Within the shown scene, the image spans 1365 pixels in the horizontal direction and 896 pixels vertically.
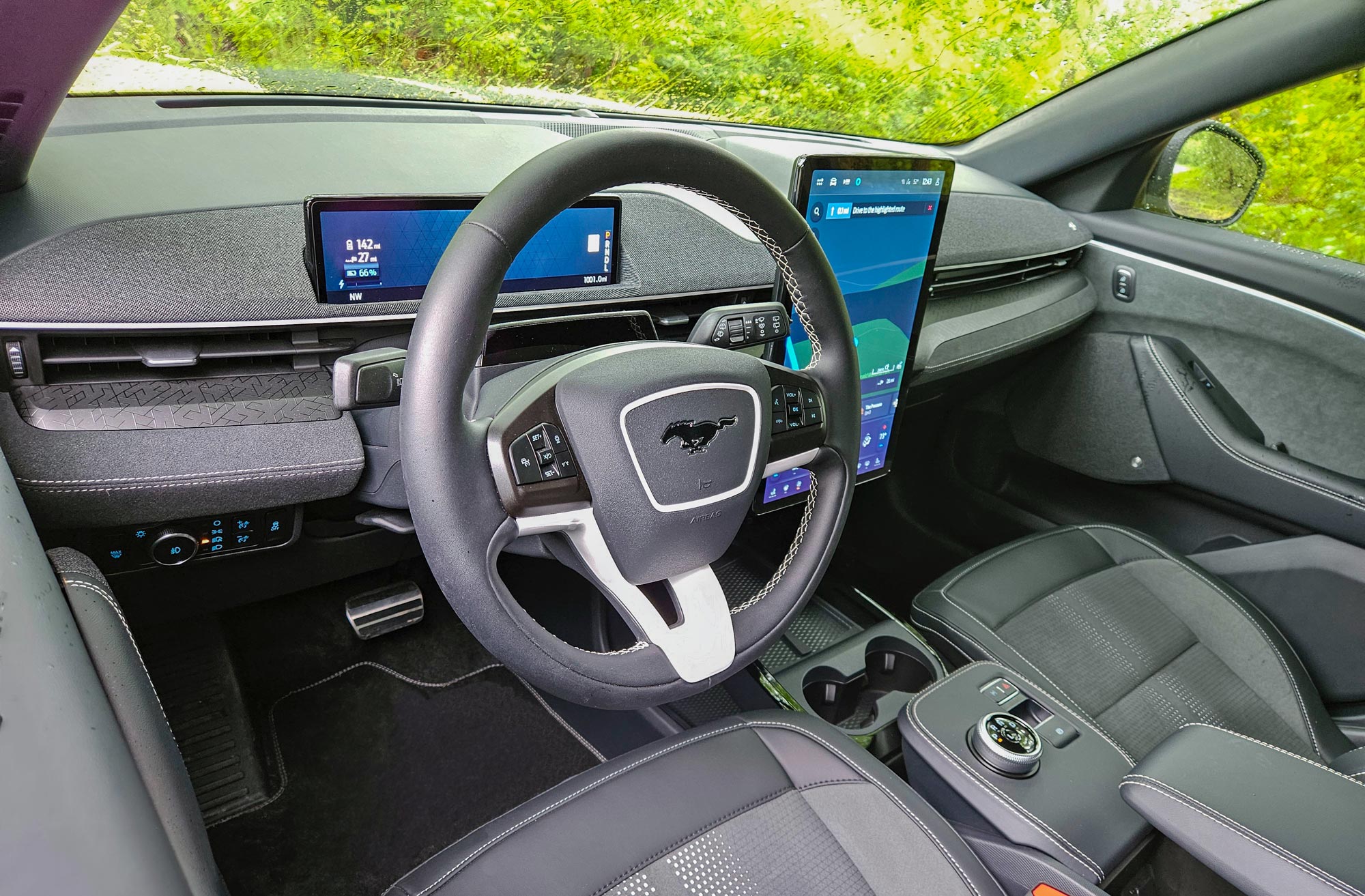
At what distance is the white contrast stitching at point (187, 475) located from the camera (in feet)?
3.33

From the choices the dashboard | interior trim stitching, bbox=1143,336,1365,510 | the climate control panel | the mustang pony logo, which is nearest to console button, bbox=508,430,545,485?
the mustang pony logo

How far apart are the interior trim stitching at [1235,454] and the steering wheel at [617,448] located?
1.51 metres

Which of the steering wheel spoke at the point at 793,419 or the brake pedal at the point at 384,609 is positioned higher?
the steering wheel spoke at the point at 793,419

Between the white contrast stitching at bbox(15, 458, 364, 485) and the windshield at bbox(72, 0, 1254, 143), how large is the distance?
518 millimetres

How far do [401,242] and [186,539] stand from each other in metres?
0.48

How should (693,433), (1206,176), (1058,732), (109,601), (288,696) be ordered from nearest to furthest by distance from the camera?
(109,601)
(693,433)
(1058,732)
(288,696)
(1206,176)

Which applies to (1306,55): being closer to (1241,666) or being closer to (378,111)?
(1241,666)

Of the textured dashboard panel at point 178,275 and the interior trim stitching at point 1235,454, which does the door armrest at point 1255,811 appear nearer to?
the textured dashboard panel at point 178,275

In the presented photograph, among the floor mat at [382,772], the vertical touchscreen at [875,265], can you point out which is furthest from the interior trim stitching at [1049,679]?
the floor mat at [382,772]

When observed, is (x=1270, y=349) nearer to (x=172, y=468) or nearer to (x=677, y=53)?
(x=677, y=53)

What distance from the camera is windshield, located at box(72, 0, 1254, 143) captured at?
4.48 ft

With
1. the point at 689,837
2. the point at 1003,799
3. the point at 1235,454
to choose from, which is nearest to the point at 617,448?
the point at 689,837

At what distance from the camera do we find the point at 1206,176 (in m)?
2.34

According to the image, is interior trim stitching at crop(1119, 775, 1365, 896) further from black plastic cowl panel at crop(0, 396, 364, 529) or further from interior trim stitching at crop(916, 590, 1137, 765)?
black plastic cowl panel at crop(0, 396, 364, 529)
